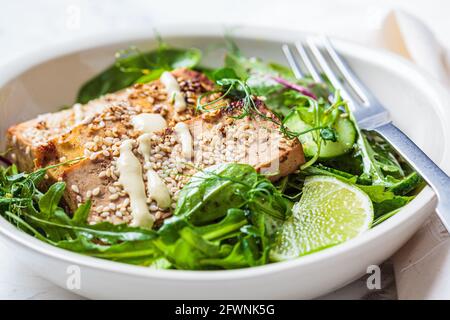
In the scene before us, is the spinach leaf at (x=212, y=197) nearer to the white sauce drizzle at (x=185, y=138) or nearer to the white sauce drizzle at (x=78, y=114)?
the white sauce drizzle at (x=185, y=138)

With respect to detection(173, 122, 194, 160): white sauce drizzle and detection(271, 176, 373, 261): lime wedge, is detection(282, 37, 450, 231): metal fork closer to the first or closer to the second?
detection(271, 176, 373, 261): lime wedge

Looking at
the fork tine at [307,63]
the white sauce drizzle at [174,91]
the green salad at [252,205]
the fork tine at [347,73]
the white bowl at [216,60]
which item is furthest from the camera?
the fork tine at [307,63]

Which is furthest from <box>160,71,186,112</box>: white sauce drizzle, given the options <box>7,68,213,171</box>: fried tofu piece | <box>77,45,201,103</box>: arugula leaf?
<box>77,45,201,103</box>: arugula leaf

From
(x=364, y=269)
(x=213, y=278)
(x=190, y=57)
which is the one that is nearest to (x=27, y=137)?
(x=190, y=57)

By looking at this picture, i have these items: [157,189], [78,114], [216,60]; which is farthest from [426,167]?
[216,60]

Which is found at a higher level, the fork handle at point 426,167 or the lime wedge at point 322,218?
the fork handle at point 426,167

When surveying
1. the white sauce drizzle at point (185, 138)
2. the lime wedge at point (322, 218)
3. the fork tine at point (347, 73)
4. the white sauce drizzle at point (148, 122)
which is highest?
the white sauce drizzle at point (148, 122)

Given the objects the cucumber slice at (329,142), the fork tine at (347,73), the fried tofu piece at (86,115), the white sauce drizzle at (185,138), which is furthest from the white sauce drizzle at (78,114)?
the fork tine at (347,73)

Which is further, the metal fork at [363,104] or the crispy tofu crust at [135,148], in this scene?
the crispy tofu crust at [135,148]
